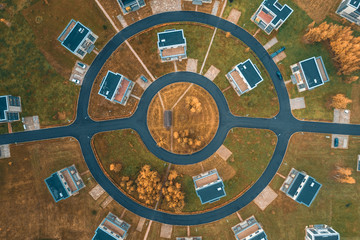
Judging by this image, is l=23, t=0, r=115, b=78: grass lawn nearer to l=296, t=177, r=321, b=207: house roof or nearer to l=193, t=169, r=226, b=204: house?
l=193, t=169, r=226, b=204: house

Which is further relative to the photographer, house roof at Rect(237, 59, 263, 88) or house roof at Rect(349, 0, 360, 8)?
house roof at Rect(349, 0, 360, 8)

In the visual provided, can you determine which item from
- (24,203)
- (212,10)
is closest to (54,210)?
(24,203)

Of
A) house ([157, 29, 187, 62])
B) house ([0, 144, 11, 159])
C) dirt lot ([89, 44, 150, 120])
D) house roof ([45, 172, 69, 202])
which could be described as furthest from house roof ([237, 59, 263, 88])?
house ([0, 144, 11, 159])

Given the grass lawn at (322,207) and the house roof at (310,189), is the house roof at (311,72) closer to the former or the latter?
the grass lawn at (322,207)

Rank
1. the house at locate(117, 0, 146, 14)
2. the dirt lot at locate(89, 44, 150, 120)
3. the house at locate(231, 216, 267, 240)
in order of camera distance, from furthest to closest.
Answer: the dirt lot at locate(89, 44, 150, 120) < the house at locate(117, 0, 146, 14) < the house at locate(231, 216, 267, 240)

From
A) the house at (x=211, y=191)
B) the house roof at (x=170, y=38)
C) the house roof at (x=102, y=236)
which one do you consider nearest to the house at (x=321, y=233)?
the house at (x=211, y=191)

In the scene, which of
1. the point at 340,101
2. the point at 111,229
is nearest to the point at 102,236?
the point at 111,229

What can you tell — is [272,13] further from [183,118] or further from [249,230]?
[249,230]
